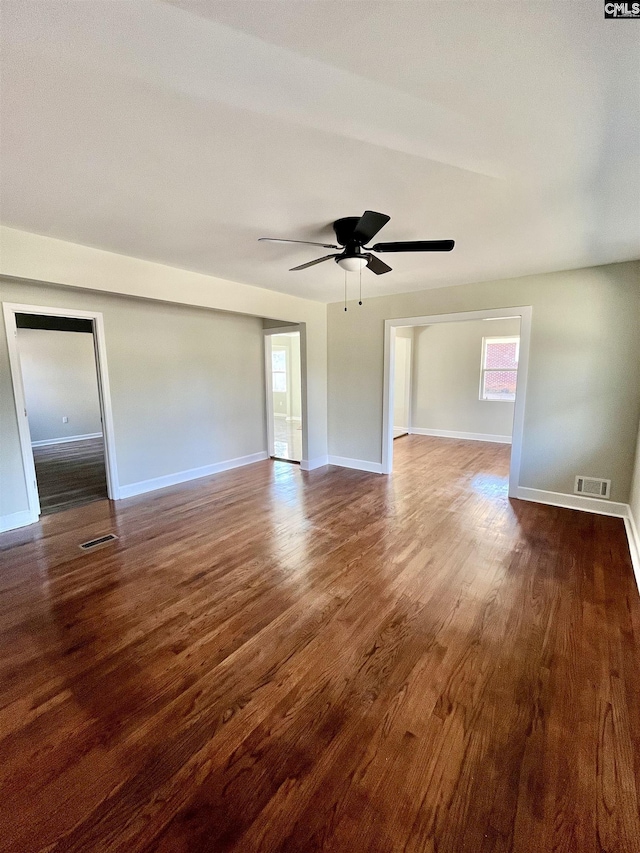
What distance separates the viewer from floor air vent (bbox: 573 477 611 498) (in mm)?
3744

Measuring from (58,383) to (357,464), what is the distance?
6.53m

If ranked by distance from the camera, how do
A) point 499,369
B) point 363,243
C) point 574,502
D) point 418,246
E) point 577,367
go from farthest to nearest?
point 499,369 < point 574,502 < point 577,367 < point 363,243 < point 418,246

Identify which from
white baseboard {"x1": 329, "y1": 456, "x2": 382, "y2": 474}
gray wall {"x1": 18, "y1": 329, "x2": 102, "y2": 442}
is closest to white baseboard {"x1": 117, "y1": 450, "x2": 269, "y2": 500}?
white baseboard {"x1": 329, "y1": 456, "x2": 382, "y2": 474}

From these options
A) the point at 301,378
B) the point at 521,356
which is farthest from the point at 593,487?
the point at 301,378

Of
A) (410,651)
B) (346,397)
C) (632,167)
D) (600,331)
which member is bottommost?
(410,651)

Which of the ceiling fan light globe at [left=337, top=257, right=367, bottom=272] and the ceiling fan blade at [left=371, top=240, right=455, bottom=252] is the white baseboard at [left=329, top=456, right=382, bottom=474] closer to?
the ceiling fan light globe at [left=337, top=257, right=367, bottom=272]

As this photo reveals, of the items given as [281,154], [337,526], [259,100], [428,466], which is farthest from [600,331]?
[259,100]

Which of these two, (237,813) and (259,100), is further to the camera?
(259,100)

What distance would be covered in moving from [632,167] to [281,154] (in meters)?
1.82

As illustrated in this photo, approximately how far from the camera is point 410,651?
1.94 meters

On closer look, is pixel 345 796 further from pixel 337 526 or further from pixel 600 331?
pixel 600 331

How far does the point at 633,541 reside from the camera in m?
3.01

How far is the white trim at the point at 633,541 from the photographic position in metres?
2.66

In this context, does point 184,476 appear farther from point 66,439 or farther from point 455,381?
point 455,381
